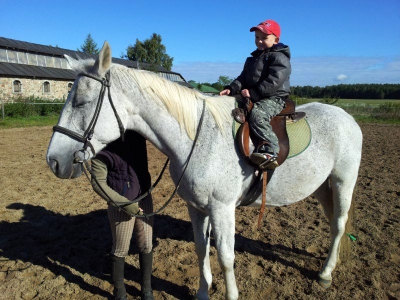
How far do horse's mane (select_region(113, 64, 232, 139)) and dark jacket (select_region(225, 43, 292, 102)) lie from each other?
1.22 ft

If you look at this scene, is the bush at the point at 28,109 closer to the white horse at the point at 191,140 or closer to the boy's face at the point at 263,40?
the white horse at the point at 191,140

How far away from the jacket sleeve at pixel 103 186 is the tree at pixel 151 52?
190 ft

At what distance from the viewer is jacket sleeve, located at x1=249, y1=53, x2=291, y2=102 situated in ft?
8.27

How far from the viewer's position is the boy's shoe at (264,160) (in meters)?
2.36

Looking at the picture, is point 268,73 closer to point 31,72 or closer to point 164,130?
point 164,130

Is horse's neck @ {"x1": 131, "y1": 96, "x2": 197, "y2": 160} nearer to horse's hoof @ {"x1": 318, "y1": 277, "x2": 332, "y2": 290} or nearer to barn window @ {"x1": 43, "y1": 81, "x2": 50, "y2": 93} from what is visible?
horse's hoof @ {"x1": 318, "y1": 277, "x2": 332, "y2": 290}

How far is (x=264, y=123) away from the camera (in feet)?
8.07

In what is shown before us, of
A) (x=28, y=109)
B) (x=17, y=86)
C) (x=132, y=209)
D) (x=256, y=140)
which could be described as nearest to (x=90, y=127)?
(x=132, y=209)

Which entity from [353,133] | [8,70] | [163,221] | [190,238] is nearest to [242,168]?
[353,133]

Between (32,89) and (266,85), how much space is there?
35067 mm

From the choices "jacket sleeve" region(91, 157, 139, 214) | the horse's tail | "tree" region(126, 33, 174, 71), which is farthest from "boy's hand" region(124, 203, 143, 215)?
"tree" region(126, 33, 174, 71)

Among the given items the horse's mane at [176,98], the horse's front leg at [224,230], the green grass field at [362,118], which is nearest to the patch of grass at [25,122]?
the green grass field at [362,118]

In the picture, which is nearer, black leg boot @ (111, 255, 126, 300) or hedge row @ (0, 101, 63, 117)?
black leg boot @ (111, 255, 126, 300)

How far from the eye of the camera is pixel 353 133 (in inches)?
125
